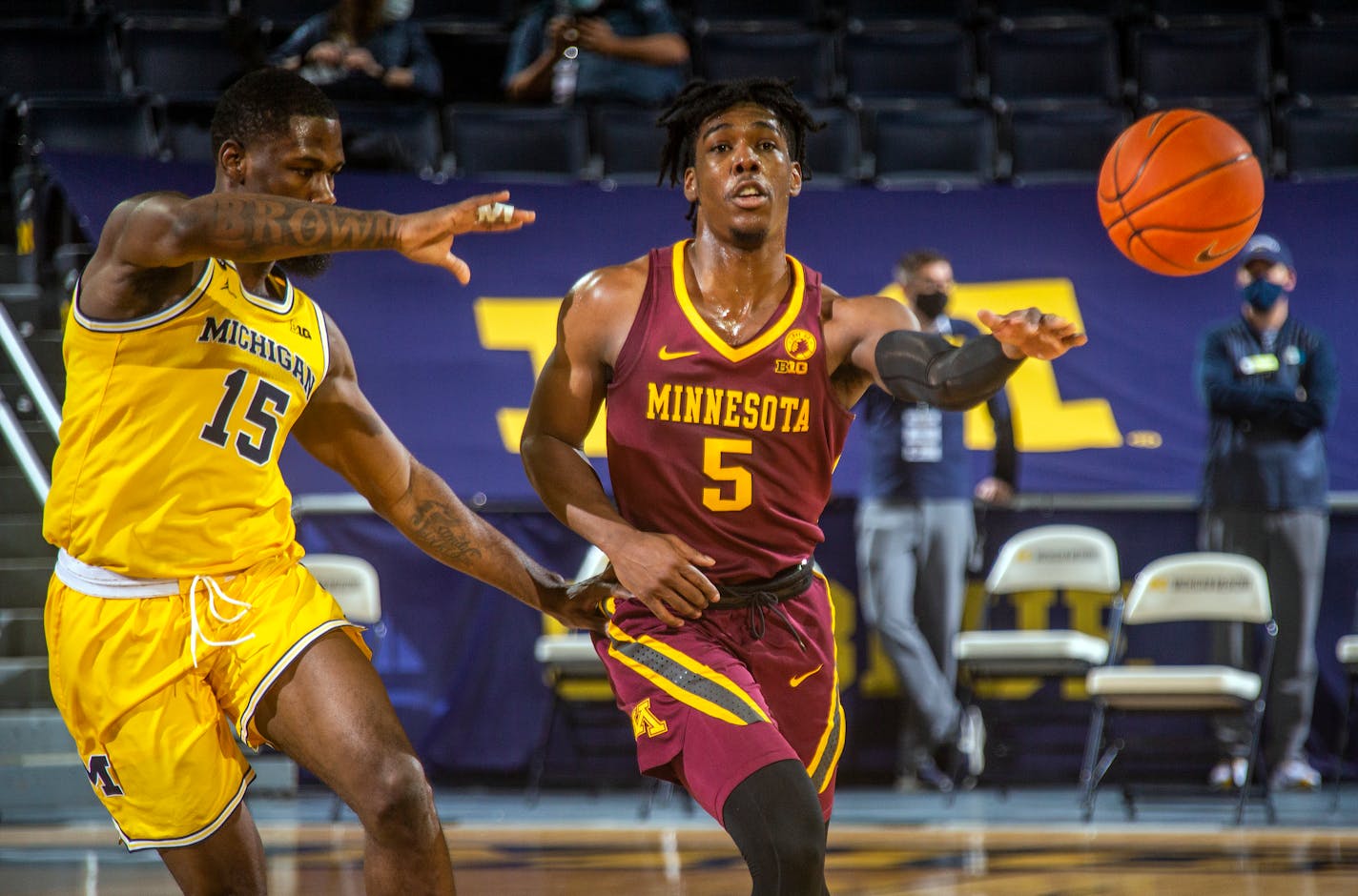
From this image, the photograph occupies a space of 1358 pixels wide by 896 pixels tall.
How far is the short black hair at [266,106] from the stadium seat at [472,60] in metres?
6.72

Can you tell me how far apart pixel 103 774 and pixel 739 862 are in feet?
10.3

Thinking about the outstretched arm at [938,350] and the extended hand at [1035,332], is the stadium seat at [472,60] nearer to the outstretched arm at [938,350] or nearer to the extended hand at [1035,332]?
the outstretched arm at [938,350]

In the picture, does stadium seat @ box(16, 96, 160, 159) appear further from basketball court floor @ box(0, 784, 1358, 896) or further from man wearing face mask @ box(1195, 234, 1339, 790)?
man wearing face mask @ box(1195, 234, 1339, 790)

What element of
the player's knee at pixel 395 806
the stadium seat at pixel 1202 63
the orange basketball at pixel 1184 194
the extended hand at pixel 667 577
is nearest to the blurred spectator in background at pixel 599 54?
the stadium seat at pixel 1202 63

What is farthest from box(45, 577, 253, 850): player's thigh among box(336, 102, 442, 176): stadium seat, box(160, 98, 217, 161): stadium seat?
box(160, 98, 217, 161): stadium seat

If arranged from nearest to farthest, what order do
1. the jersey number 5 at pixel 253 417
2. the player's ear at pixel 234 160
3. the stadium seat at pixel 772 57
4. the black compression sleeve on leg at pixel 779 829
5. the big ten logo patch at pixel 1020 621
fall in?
the black compression sleeve on leg at pixel 779 829 → the jersey number 5 at pixel 253 417 → the player's ear at pixel 234 160 → the big ten logo patch at pixel 1020 621 → the stadium seat at pixel 772 57

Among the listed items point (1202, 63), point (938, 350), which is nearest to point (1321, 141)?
point (1202, 63)

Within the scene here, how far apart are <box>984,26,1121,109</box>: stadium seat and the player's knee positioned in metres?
7.61

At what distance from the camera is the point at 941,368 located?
3297 mm

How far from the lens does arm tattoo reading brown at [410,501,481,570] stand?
153 inches

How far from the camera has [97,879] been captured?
5.87 m

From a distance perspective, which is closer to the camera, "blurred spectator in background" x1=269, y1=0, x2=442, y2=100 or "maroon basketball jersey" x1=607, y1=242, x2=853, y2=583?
"maroon basketball jersey" x1=607, y1=242, x2=853, y2=583

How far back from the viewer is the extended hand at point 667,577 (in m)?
3.33

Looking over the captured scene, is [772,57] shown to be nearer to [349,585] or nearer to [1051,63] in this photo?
[1051,63]
